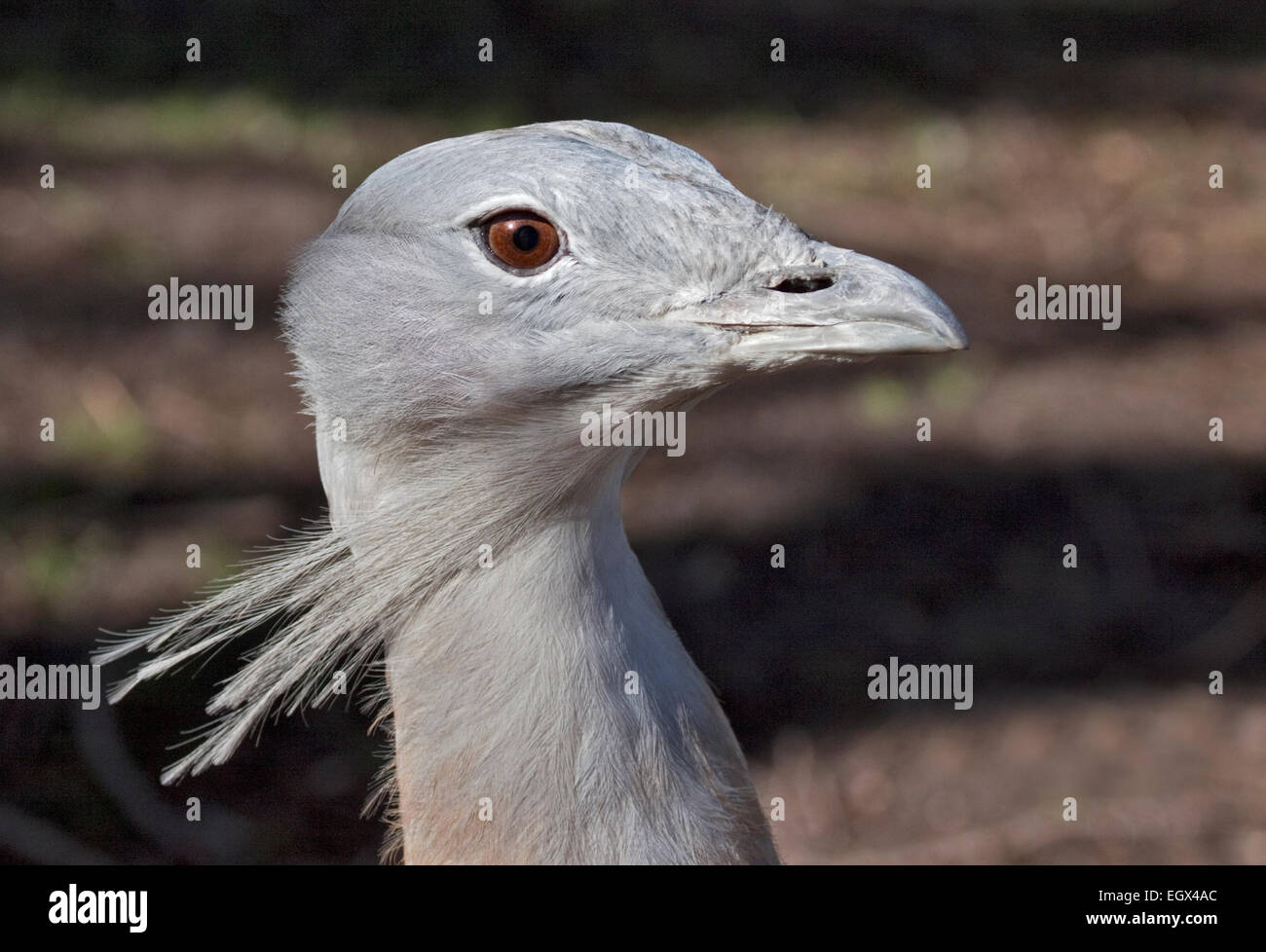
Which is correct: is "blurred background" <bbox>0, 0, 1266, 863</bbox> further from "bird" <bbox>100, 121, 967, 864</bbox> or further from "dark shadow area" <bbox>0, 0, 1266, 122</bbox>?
"bird" <bbox>100, 121, 967, 864</bbox>

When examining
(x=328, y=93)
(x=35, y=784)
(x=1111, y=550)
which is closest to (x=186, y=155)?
(x=328, y=93)

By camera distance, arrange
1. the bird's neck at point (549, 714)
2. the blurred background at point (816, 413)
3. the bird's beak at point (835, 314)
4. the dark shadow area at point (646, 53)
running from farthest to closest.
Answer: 1. the dark shadow area at point (646, 53)
2. the blurred background at point (816, 413)
3. the bird's neck at point (549, 714)
4. the bird's beak at point (835, 314)

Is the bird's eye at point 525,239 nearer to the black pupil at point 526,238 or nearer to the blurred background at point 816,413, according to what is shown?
the black pupil at point 526,238

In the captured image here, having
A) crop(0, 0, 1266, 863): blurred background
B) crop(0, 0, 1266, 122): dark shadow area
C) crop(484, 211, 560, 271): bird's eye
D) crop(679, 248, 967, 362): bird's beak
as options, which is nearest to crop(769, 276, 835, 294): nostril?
crop(679, 248, 967, 362): bird's beak

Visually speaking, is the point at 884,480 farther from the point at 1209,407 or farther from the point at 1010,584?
the point at 1209,407

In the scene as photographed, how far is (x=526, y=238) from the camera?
235 cm

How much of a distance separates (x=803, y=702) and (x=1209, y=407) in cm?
249

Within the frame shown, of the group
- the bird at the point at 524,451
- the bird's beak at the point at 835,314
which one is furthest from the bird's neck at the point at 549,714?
the bird's beak at the point at 835,314

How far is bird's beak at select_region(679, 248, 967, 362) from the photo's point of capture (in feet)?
7.54

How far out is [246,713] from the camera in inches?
103

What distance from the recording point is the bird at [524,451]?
7.70 feet

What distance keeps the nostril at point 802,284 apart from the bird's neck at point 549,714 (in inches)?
18.4

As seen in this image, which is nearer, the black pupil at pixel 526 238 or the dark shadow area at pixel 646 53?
the black pupil at pixel 526 238

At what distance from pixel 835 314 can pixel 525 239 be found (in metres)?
0.52
